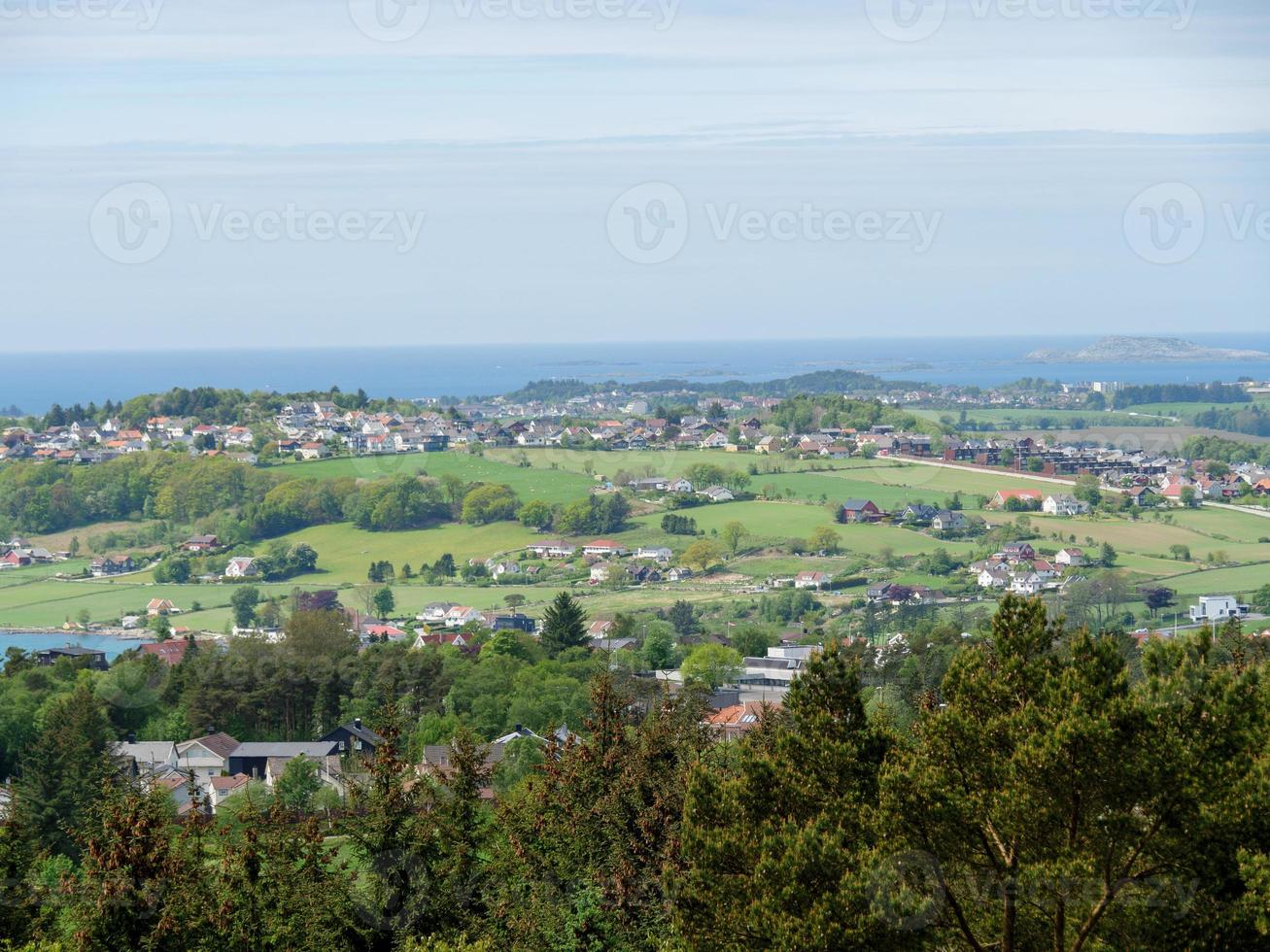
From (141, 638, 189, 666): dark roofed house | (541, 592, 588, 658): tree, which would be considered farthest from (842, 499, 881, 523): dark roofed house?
(141, 638, 189, 666): dark roofed house

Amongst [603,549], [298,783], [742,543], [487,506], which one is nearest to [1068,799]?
[298,783]

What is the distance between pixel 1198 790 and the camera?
22.5 ft

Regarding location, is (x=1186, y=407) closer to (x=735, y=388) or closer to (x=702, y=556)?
(x=735, y=388)

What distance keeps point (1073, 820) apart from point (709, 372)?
150205 millimetres

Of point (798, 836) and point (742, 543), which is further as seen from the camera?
point (742, 543)

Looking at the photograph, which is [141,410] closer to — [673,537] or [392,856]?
[673,537]

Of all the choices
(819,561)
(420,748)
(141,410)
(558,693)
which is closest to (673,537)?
(819,561)

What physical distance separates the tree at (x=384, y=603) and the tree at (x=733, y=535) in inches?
510

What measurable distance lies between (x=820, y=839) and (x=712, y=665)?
23.0 metres

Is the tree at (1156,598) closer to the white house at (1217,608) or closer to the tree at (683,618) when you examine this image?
the white house at (1217,608)

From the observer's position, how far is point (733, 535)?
54844 mm

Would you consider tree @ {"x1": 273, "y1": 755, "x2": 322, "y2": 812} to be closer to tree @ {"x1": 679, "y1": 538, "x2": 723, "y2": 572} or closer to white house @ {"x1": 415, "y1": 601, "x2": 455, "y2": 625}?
white house @ {"x1": 415, "y1": 601, "x2": 455, "y2": 625}

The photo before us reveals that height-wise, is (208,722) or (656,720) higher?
(656,720)

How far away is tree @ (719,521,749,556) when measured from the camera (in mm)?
54469
